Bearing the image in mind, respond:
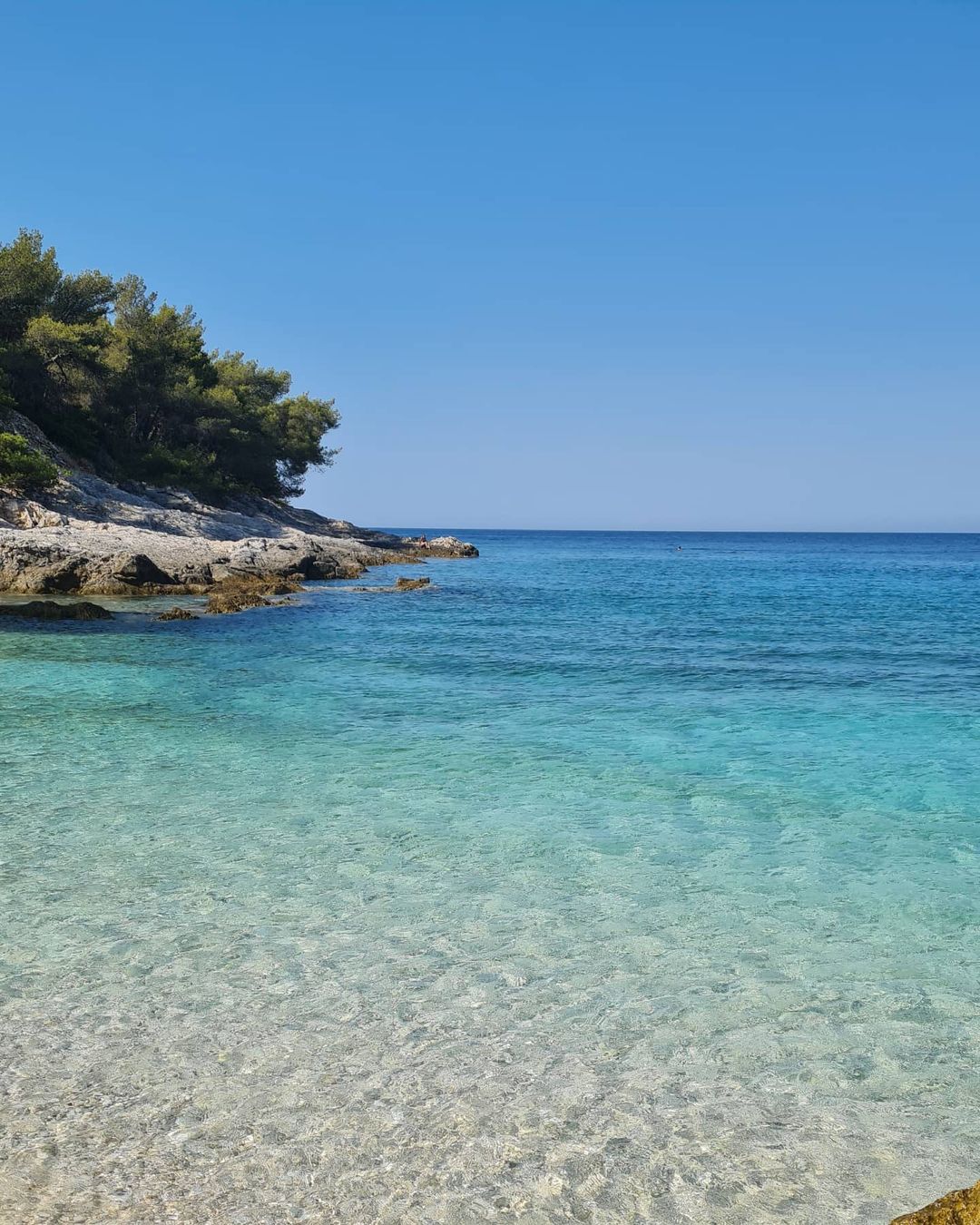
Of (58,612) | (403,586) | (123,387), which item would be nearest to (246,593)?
(403,586)

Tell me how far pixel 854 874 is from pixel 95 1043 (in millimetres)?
6142

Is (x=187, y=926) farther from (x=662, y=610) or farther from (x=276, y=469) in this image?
(x=276, y=469)

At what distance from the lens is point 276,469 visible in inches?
3155

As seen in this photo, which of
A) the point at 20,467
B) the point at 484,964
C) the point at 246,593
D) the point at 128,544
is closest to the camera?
the point at 484,964

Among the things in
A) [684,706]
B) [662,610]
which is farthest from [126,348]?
[684,706]

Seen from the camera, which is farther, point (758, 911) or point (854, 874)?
point (854, 874)

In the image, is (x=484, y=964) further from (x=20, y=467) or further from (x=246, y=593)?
(x=20, y=467)

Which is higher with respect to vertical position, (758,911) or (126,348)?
(126,348)

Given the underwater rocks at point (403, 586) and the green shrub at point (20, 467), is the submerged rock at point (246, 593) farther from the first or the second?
the green shrub at point (20, 467)

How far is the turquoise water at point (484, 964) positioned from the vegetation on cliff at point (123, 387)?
106ft

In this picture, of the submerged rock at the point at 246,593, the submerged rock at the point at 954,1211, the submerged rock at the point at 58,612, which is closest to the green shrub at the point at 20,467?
the submerged rock at the point at 246,593

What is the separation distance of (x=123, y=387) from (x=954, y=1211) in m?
61.9

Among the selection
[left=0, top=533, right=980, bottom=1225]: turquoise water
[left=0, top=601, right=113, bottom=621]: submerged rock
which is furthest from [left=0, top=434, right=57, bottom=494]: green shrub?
[left=0, top=533, right=980, bottom=1225]: turquoise water

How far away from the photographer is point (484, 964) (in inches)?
254
